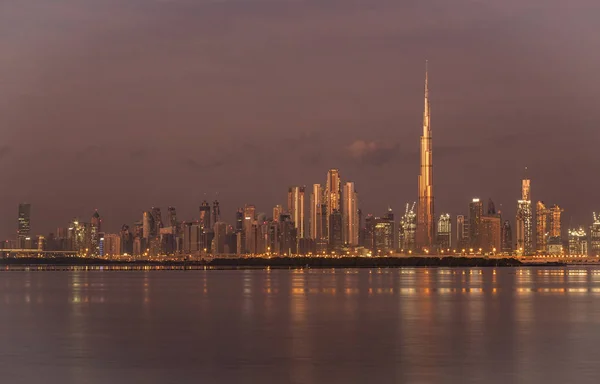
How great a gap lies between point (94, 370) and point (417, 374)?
1132 cm

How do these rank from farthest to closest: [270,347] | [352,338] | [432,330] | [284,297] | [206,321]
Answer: [284,297] → [206,321] → [432,330] → [352,338] → [270,347]


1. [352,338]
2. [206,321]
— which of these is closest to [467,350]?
[352,338]

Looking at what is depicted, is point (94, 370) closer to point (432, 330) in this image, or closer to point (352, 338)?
point (352, 338)

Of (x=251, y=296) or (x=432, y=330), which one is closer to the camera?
(x=432, y=330)

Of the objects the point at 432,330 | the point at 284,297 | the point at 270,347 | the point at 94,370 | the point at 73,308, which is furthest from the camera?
the point at 284,297

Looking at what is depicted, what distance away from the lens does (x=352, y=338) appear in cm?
4650

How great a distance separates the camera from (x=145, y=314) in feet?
211

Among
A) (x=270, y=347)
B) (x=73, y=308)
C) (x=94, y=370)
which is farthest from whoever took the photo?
(x=73, y=308)

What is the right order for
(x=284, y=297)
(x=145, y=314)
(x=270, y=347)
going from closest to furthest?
(x=270, y=347) → (x=145, y=314) → (x=284, y=297)

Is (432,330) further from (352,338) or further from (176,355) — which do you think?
(176,355)

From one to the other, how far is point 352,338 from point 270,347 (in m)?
5.56

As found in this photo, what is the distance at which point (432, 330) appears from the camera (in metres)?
50.7

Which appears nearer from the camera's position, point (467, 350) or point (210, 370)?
point (210, 370)

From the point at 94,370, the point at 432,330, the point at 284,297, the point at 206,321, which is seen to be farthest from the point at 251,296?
the point at 94,370
